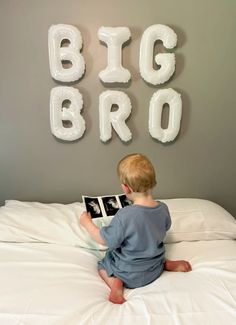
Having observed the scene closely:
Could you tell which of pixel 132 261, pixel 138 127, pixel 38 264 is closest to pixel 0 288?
pixel 38 264

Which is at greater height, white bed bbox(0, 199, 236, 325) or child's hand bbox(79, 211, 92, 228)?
child's hand bbox(79, 211, 92, 228)

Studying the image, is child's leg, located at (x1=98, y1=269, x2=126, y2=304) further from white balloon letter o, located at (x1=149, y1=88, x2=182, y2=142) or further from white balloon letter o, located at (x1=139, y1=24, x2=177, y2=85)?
white balloon letter o, located at (x1=139, y1=24, x2=177, y2=85)

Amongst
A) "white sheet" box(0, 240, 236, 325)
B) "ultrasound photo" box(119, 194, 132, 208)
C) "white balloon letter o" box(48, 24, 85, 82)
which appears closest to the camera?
"white sheet" box(0, 240, 236, 325)

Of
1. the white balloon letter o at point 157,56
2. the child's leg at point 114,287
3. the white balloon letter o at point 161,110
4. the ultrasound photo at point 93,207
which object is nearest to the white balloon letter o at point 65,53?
the white balloon letter o at point 157,56

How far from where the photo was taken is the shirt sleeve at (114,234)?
3.93ft

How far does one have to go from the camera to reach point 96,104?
73.0 inches

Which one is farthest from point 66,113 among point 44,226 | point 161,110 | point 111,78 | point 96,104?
point 44,226

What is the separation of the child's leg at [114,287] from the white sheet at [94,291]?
3cm

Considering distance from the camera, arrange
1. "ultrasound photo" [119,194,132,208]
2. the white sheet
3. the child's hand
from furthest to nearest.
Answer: "ultrasound photo" [119,194,132,208], the child's hand, the white sheet

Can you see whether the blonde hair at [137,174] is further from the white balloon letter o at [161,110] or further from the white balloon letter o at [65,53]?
the white balloon letter o at [65,53]

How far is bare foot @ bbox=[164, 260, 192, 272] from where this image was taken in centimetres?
130

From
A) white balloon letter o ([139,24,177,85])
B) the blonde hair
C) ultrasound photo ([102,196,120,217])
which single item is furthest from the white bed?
white balloon letter o ([139,24,177,85])

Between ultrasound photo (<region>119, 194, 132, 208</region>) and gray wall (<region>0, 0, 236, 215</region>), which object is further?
gray wall (<region>0, 0, 236, 215</region>)

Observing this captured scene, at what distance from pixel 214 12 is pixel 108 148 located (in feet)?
3.50
